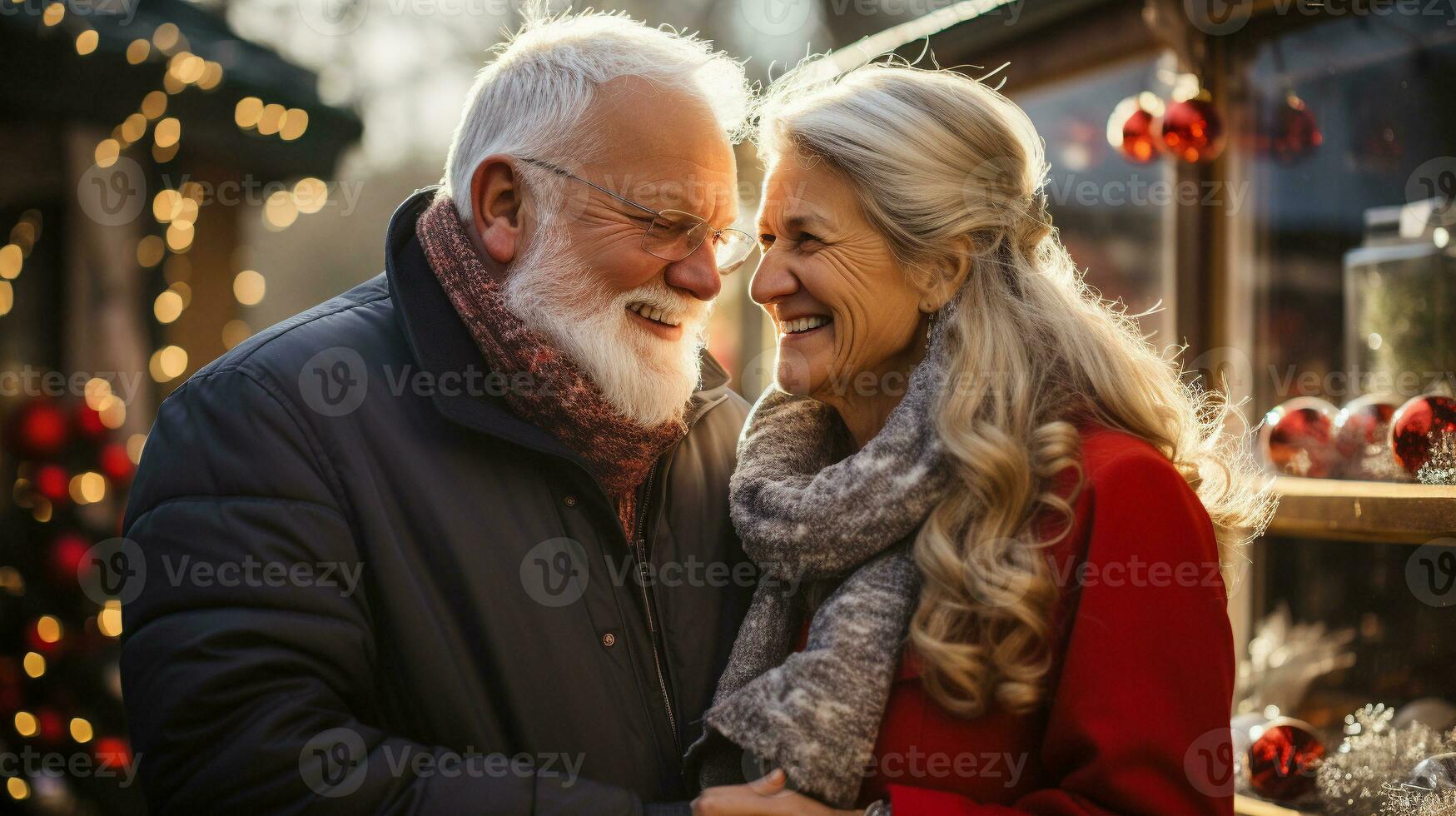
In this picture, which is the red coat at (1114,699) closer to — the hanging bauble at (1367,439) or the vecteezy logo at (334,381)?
the hanging bauble at (1367,439)

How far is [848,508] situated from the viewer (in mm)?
1870

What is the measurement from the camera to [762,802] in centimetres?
172

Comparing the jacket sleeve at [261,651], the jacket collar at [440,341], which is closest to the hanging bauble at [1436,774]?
the jacket sleeve at [261,651]

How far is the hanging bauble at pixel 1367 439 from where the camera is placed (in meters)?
2.18

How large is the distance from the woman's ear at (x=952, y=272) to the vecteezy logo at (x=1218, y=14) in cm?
133

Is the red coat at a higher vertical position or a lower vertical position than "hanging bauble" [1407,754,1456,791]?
higher

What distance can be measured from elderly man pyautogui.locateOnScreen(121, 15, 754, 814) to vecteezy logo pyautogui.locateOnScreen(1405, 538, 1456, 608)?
5.24ft

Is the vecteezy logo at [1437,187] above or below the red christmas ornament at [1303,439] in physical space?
above

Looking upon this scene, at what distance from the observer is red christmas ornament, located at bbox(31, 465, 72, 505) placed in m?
4.21

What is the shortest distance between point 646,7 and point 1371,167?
46.0 ft

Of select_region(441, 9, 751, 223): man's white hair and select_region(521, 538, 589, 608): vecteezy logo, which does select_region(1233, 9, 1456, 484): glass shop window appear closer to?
select_region(441, 9, 751, 223): man's white hair

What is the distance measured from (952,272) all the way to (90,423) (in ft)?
12.9

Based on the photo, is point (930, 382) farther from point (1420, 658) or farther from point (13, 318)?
point (13, 318)

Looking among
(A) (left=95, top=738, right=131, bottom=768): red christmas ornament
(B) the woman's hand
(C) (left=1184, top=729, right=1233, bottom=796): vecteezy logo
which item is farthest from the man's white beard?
(A) (left=95, top=738, right=131, bottom=768): red christmas ornament
